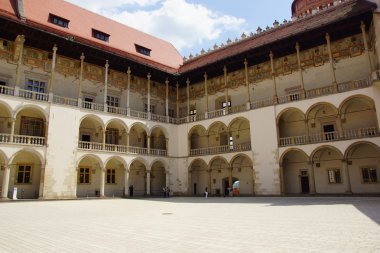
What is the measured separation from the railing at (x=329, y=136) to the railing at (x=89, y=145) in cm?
1427

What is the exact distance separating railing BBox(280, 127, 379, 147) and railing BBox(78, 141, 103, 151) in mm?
14268

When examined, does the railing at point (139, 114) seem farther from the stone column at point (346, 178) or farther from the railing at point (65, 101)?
the stone column at point (346, 178)

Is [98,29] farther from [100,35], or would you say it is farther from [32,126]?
[32,126]

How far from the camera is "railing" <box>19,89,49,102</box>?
2058 cm

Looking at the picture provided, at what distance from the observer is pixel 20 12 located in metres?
22.0

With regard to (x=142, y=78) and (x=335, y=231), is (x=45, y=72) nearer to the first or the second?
(x=142, y=78)

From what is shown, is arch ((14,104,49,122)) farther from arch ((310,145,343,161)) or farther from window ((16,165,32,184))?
arch ((310,145,343,161))

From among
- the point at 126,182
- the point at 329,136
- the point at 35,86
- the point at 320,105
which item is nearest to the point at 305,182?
the point at 329,136

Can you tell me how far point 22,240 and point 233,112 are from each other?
69.3 feet

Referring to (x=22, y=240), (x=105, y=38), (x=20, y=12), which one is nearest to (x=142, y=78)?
(x=105, y=38)

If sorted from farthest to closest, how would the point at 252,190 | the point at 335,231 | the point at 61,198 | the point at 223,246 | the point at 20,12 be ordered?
the point at 252,190 → the point at 20,12 → the point at 61,198 → the point at 335,231 → the point at 223,246

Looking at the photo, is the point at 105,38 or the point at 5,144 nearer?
the point at 5,144

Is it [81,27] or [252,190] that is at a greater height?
[81,27]

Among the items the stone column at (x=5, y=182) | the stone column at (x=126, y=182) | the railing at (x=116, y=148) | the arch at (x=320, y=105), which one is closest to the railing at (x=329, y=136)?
the arch at (x=320, y=105)
